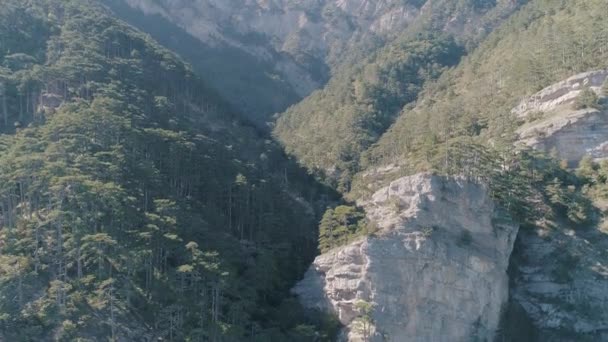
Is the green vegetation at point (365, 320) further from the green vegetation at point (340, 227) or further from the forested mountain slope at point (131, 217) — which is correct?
the green vegetation at point (340, 227)

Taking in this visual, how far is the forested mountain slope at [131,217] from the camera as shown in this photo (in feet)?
161

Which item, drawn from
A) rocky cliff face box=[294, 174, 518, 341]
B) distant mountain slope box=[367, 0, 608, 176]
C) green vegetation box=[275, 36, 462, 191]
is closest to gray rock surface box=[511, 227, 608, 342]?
rocky cliff face box=[294, 174, 518, 341]

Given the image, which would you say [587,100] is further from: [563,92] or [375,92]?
[375,92]

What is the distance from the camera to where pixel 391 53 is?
123 m

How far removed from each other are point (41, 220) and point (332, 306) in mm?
22583

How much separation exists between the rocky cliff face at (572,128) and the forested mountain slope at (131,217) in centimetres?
2311

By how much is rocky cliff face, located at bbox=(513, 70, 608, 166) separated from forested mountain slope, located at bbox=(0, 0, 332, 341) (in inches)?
910

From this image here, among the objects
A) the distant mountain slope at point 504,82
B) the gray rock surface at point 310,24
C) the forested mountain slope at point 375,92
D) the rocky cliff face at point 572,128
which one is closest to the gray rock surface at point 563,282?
the rocky cliff face at point 572,128

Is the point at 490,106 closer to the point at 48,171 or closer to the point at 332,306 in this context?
the point at 332,306

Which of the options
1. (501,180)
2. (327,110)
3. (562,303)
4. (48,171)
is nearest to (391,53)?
(327,110)

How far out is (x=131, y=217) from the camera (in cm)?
5397

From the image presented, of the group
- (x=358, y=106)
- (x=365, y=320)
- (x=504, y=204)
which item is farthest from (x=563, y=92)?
(x=365, y=320)

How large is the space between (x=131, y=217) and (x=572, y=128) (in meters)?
41.7

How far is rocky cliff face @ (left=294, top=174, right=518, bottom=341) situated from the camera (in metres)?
54.6
